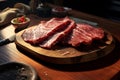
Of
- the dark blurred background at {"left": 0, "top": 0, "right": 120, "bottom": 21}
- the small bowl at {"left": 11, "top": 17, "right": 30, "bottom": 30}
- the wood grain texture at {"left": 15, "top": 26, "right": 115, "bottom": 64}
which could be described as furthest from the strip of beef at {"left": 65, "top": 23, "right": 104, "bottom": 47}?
the dark blurred background at {"left": 0, "top": 0, "right": 120, "bottom": 21}

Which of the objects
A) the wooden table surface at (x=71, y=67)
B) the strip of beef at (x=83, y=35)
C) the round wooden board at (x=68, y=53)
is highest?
the strip of beef at (x=83, y=35)

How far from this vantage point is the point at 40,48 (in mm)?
1290

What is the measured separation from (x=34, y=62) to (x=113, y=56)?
491mm

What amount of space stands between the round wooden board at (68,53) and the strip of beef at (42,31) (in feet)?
0.20

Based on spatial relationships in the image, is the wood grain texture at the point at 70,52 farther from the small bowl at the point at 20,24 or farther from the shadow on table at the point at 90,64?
the small bowl at the point at 20,24

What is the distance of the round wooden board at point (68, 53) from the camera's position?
1177 mm

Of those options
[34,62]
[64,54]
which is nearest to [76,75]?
[64,54]

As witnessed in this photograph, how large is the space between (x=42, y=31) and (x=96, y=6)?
93cm

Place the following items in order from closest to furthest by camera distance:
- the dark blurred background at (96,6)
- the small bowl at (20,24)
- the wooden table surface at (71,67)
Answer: the wooden table surface at (71,67), the small bowl at (20,24), the dark blurred background at (96,6)

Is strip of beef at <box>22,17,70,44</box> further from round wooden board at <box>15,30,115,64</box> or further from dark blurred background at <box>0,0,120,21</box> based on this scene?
dark blurred background at <box>0,0,120,21</box>

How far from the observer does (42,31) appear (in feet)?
4.60

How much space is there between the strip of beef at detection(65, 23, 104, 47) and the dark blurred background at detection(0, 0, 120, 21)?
68 centimetres

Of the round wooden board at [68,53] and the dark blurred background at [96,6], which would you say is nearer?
the round wooden board at [68,53]

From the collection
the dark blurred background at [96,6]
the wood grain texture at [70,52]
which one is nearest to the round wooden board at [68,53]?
the wood grain texture at [70,52]
